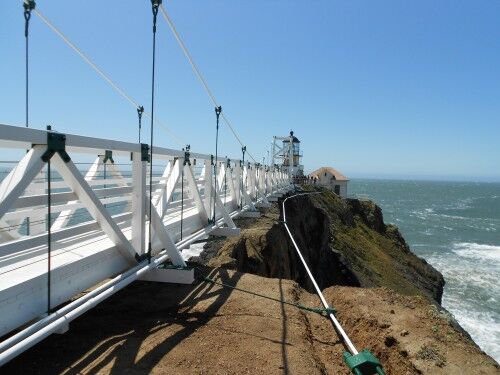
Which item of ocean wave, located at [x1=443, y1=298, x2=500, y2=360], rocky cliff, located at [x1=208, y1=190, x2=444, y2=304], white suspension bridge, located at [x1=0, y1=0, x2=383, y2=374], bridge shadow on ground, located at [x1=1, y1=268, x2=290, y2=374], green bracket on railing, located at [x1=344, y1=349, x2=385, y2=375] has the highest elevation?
white suspension bridge, located at [x1=0, y1=0, x2=383, y2=374]

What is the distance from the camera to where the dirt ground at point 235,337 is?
11.2 ft

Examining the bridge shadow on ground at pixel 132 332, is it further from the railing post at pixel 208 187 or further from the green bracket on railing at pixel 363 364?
the railing post at pixel 208 187

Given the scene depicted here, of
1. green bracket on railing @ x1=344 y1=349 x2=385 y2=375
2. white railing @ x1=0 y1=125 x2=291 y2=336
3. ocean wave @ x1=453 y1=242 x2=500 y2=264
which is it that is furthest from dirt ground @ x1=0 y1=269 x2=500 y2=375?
ocean wave @ x1=453 y1=242 x2=500 y2=264

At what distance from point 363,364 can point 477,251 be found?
4878cm

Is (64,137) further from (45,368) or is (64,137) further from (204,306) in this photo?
(204,306)

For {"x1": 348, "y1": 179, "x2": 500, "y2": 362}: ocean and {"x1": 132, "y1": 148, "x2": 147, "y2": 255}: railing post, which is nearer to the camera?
{"x1": 132, "y1": 148, "x2": 147, "y2": 255}: railing post

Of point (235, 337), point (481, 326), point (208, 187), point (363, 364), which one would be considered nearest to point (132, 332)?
point (235, 337)

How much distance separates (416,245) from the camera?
49.5 metres

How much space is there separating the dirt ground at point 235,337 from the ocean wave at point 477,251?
136ft

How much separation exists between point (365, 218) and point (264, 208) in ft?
90.3

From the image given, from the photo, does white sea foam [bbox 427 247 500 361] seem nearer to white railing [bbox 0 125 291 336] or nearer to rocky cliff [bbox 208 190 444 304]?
rocky cliff [bbox 208 190 444 304]

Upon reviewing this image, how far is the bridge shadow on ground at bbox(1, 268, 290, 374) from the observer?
3305 mm

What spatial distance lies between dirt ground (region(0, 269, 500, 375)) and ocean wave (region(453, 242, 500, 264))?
4148 centimetres

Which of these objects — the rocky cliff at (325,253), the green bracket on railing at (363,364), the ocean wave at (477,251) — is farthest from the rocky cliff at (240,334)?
the ocean wave at (477,251)
